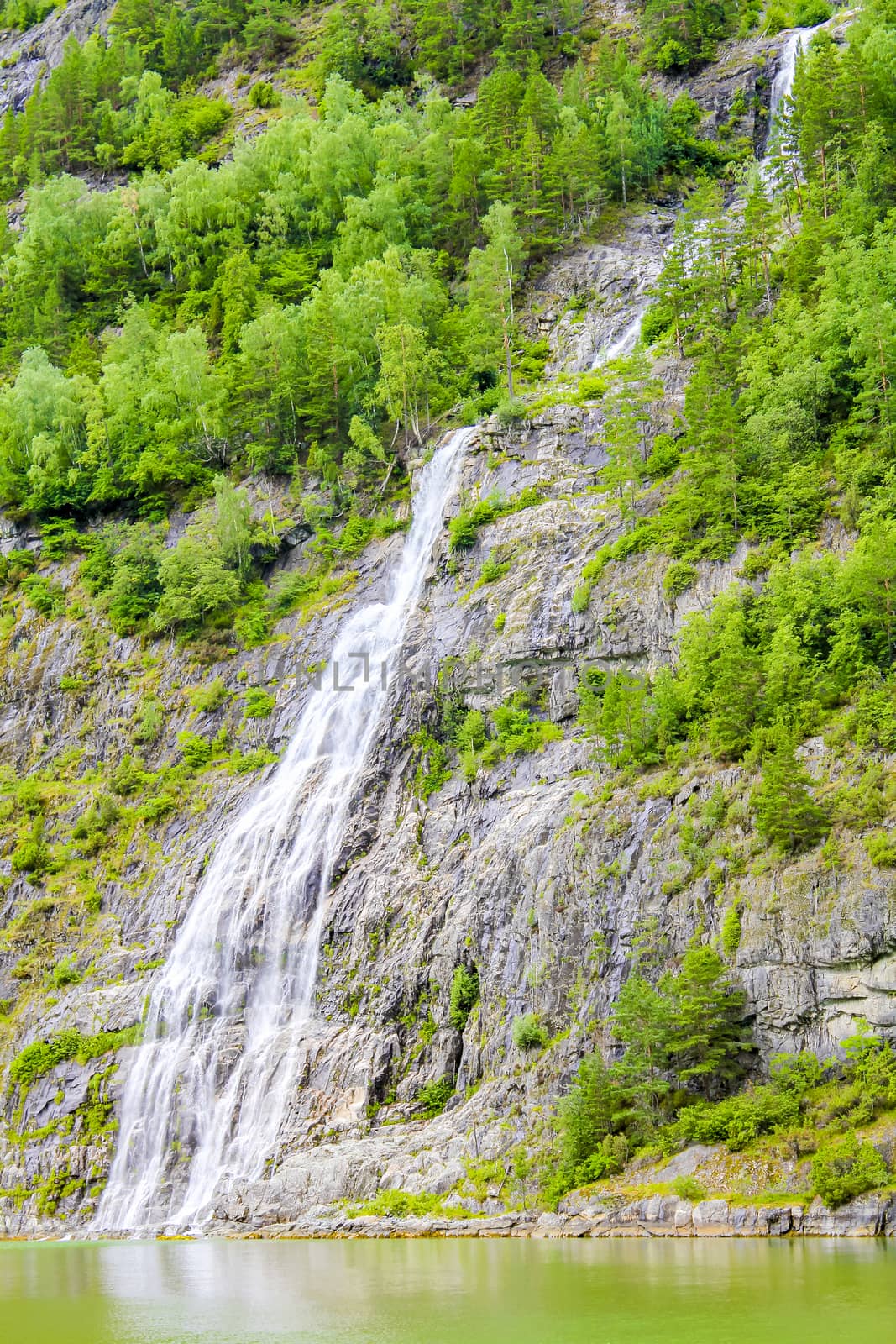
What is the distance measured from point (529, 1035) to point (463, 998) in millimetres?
4347

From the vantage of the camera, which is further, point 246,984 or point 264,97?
point 264,97

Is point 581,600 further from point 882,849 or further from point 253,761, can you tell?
point 882,849

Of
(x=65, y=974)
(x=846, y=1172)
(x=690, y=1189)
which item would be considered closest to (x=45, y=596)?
(x=65, y=974)

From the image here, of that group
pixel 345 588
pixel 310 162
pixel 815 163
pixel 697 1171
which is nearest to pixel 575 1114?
pixel 697 1171

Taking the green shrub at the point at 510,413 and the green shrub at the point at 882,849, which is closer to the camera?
the green shrub at the point at 882,849

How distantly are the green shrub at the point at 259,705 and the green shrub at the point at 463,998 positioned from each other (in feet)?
81.5

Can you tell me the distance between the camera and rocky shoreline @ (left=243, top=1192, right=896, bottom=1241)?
1261 inches

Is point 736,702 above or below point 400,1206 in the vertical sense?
above

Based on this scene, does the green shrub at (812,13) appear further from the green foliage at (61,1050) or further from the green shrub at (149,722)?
the green foliage at (61,1050)

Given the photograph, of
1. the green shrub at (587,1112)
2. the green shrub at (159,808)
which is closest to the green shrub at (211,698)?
the green shrub at (159,808)

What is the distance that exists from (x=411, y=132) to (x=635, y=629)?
2538 inches

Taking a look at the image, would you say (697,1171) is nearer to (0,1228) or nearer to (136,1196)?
(136,1196)

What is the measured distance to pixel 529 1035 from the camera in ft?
144

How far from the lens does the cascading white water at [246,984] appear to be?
49375mm
